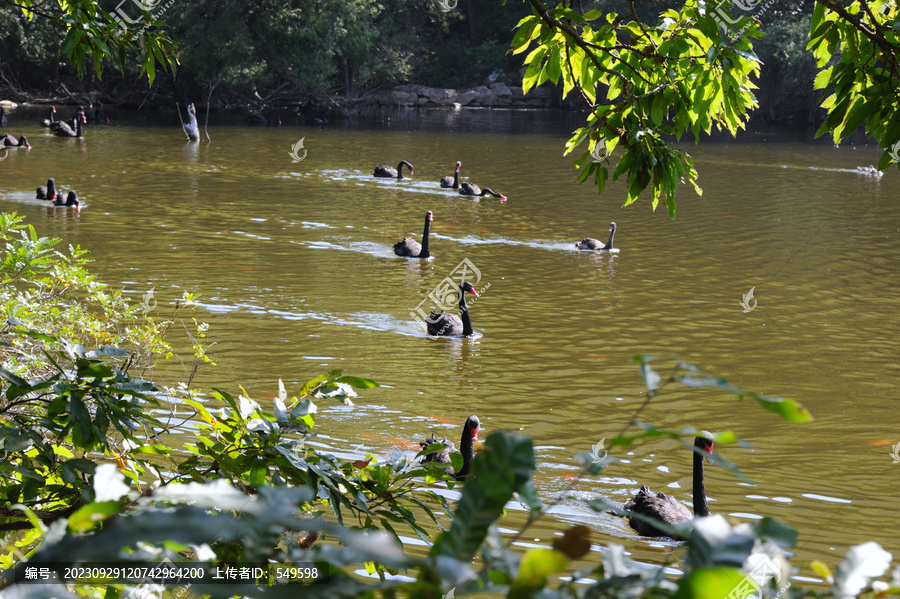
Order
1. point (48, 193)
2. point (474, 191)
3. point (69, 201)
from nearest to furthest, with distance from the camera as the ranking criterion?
point (69, 201) → point (48, 193) → point (474, 191)

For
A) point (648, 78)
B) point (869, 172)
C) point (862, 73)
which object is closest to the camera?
point (862, 73)

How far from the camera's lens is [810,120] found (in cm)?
4706

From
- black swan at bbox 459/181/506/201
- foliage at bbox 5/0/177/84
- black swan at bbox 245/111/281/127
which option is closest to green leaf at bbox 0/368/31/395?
foliage at bbox 5/0/177/84

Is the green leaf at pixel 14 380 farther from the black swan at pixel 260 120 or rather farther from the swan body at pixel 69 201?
the black swan at pixel 260 120

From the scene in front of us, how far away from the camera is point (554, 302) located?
13.0 metres

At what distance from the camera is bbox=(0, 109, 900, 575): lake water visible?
789cm

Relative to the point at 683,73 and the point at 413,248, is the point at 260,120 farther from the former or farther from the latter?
the point at 683,73

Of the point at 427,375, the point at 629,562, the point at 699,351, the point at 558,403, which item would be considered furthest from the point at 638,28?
the point at 699,351

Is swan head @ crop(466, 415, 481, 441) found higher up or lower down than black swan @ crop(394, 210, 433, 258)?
lower down

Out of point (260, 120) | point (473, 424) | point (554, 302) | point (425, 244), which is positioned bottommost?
point (473, 424)

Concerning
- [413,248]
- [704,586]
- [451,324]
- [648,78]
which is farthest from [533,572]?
[413,248]

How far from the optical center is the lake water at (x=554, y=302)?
25.9ft

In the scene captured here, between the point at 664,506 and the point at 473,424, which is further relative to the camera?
the point at 473,424

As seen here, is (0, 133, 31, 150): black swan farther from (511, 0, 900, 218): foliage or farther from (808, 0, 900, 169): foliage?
(808, 0, 900, 169): foliage
